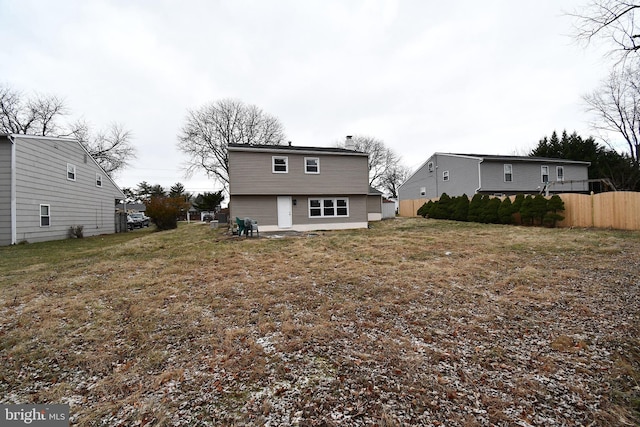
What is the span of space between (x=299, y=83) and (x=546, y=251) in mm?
14845

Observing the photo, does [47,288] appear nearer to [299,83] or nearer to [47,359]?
[47,359]

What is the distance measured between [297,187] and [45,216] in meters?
13.7

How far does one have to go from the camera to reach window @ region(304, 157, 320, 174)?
16.6 metres

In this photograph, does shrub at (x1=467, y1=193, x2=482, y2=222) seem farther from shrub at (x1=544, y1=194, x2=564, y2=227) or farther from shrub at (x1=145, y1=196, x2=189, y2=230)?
shrub at (x1=145, y1=196, x2=189, y2=230)

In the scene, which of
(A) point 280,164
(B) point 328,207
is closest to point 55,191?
(A) point 280,164

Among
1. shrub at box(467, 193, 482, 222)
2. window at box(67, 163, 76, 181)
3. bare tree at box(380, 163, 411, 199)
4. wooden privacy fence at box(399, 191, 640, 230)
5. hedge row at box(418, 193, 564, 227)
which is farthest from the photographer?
bare tree at box(380, 163, 411, 199)

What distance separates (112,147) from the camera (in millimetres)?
30875

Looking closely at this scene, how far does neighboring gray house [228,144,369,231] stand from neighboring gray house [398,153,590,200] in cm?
1181

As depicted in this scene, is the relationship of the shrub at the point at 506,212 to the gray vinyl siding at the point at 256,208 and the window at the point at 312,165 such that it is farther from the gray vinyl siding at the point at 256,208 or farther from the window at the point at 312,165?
the gray vinyl siding at the point at 256,208

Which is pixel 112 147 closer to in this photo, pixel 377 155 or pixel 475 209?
pixel 377 155

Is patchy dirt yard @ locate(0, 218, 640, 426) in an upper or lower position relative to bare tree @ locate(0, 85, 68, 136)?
lower

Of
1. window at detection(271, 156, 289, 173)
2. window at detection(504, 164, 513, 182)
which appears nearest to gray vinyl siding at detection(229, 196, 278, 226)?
window at detection(271, 156, 289, 173)

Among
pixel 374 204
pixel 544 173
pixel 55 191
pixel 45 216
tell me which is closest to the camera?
pixel 45 216

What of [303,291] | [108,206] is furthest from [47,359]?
[108,206]
